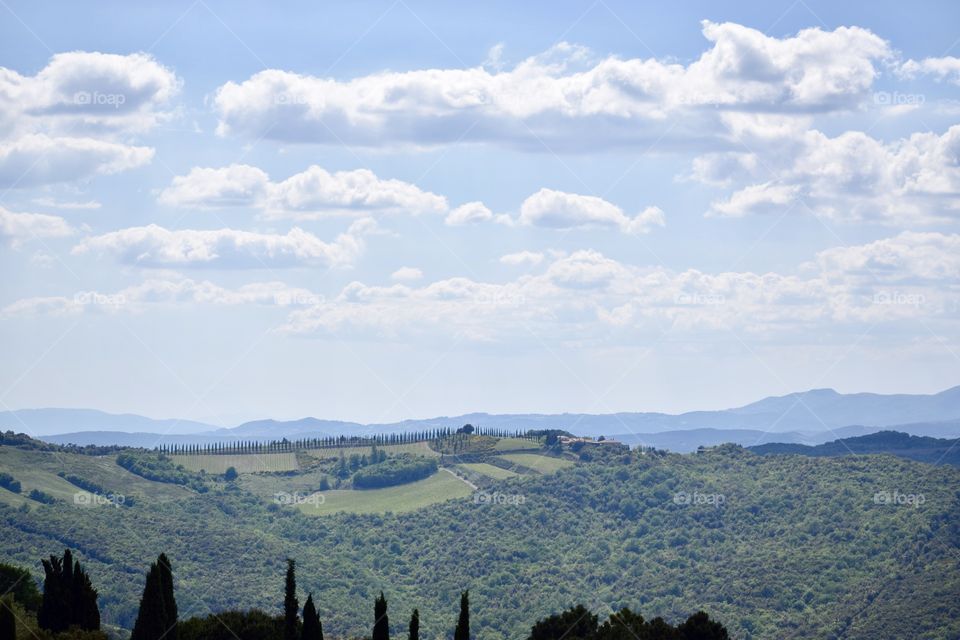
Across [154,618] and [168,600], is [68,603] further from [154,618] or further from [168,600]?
[154,618]

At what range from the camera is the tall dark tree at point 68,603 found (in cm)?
9069

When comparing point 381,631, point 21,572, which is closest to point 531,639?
point 381,631

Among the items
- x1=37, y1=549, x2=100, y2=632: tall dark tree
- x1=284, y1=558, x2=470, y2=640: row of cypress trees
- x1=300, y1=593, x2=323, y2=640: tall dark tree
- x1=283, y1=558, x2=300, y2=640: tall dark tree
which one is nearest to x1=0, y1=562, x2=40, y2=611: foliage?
x1=37, y1=549, x2=100, y2=632: tall dark tree

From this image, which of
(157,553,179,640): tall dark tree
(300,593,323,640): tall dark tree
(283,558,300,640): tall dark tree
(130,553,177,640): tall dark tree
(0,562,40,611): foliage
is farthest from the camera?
(0,562,40,611): foliage

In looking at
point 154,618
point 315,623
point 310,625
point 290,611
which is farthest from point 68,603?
point 315,623

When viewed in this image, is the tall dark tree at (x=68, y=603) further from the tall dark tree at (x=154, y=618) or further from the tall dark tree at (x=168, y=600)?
the tall dark tree at (x=154, y=618)

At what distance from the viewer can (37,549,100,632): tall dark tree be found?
90.7 meters

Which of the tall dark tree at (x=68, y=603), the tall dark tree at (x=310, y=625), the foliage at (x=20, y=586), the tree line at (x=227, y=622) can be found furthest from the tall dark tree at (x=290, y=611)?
the foliage at (x=20, y=586)

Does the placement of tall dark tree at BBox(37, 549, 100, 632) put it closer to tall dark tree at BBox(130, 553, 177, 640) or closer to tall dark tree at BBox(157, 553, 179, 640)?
tall dark tree at BBox(157, 553, 179, 640)

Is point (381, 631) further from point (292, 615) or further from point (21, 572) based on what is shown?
point (21, 572)

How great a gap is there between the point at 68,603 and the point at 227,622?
1094 centimetres

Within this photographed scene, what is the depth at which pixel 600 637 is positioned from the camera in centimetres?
9444

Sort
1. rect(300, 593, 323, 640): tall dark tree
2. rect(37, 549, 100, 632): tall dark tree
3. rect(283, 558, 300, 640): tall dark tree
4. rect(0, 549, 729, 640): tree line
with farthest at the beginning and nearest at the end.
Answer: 1. rect(37, 549, 100, 632): tall dark tree
2. rect(283, 558, 300, 640): tall dark tree
3. rect(0, 549, 729, 640): tree line
4. rect(300, 593, 323, 640): tall dark tree

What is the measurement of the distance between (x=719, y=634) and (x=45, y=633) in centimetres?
4393
